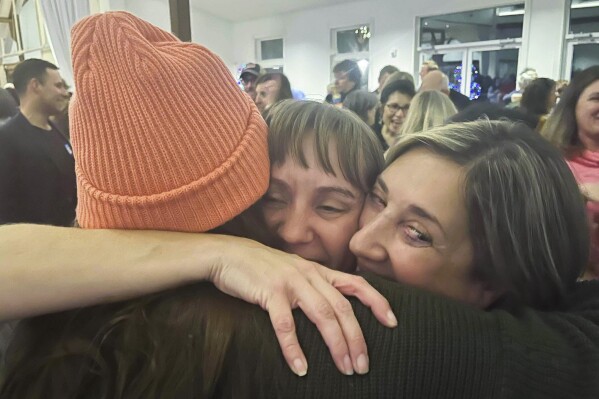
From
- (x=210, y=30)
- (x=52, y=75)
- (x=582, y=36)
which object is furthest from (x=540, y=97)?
(x=210, y=30)

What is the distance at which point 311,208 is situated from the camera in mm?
1075

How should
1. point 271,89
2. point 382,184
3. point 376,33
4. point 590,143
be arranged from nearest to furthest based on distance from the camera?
1. point 382,184
2. point 590,143
3. point 271,89
4. point 376,33

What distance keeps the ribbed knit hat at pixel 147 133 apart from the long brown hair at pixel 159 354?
0.18 metres

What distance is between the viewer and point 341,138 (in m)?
1.11

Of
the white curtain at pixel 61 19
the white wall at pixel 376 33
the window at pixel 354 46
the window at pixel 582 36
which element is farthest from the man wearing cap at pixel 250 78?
the window at pixel 354 46

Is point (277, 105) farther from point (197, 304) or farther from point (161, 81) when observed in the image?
point (197, 304)

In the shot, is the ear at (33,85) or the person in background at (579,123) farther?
the ear at (33,85)

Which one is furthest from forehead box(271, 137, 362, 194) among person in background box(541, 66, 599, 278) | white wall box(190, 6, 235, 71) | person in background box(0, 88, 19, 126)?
white wall box(190, 6, 235, 71)

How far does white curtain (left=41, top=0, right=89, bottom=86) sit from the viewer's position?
5152mm

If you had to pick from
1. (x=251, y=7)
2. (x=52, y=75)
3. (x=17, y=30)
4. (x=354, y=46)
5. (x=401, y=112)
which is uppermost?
(x=251, y=7)

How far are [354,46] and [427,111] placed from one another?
23.5 feet

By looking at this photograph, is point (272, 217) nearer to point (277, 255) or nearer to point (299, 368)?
point (277, 255)

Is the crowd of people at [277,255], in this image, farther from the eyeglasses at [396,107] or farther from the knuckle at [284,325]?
the eyeglasses at [396,107]

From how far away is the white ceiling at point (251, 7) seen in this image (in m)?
9.09
